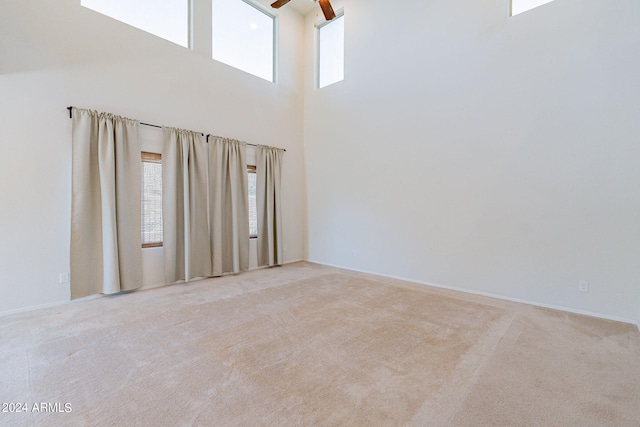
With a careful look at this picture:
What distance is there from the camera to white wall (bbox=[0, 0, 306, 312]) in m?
3.06

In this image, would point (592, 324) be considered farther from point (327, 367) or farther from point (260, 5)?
point (260, 5)

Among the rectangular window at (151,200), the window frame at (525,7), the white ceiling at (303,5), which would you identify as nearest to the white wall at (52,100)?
the rectangular window at (151,200)

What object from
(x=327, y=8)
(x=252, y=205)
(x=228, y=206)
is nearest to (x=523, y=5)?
(x=327, y=8)

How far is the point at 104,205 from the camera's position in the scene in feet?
11.6

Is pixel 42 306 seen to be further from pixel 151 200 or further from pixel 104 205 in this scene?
pixel 151 200

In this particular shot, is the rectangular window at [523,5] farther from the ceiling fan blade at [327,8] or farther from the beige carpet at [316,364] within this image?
the beige carpet at [316,364]

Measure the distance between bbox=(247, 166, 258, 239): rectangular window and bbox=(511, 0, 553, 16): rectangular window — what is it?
178 inches

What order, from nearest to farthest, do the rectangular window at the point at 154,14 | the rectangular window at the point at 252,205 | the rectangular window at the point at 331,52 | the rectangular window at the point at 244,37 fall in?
the rectangular window at the point at 154,14 → the rectangular window at the point at 244,37 → the rectangular window at the point at 252,205 → the rectangular window at the point at 331,52

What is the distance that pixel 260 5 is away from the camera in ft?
17.8

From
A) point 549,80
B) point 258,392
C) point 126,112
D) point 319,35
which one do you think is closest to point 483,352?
point 258,392

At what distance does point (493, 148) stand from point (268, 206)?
380cm

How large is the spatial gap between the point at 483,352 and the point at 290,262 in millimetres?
4131

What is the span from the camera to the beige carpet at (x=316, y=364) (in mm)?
1633

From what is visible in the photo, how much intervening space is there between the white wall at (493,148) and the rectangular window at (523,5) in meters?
0.12
